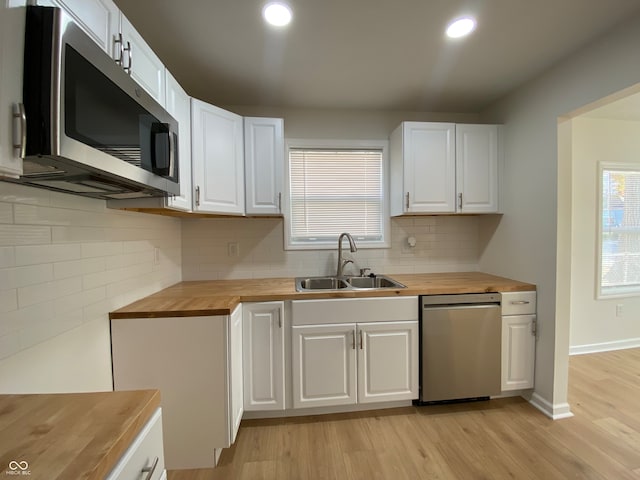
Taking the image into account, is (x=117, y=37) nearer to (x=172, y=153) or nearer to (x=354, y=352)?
(x=172, y=153)

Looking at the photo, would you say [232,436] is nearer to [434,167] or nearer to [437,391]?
[437,391]

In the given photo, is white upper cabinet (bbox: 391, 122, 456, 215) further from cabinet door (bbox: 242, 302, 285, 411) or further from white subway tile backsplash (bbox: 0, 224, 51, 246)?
white subway tile backsplash (bbox: 0, 224, 51, 246)

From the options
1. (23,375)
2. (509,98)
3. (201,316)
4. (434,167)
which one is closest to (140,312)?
(201,316)

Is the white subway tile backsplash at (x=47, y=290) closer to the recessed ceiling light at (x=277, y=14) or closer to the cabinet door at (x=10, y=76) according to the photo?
the cabinet door at (x=10, y=76)

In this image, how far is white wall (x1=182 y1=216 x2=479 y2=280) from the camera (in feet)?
8.16

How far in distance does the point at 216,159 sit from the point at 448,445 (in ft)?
7.87

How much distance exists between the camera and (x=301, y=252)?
2584 mm

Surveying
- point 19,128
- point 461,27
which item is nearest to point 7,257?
point 19,128

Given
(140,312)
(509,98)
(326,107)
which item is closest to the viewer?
(140,312)

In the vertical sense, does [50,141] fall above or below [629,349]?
above

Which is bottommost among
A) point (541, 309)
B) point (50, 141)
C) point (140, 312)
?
point (541, 309)

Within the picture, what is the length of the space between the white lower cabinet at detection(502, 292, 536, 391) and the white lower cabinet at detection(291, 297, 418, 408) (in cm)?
70

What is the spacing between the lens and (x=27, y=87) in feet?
2.19

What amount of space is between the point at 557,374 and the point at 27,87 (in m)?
3.02
